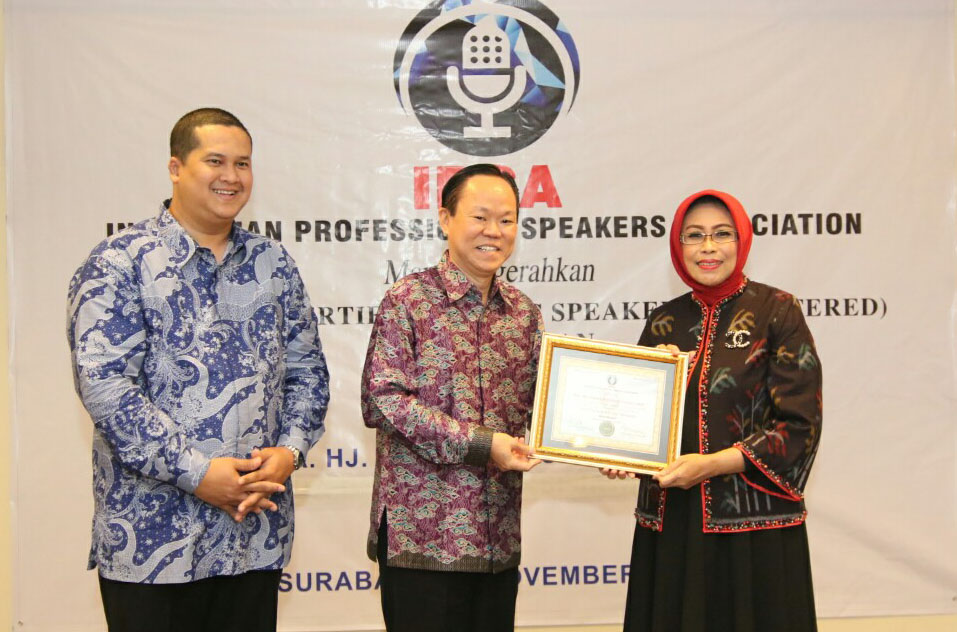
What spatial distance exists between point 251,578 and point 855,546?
98.2 inches

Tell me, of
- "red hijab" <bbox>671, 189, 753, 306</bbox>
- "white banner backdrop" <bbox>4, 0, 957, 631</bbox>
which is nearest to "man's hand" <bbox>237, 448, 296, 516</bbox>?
"red hijab" <bbox>671, 189, 753, 306</bbox>

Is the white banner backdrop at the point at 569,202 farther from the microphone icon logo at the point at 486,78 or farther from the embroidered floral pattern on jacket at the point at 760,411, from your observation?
the embroidered floral pattern on jacket at the point at 760,411

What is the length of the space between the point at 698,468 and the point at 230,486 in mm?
1114

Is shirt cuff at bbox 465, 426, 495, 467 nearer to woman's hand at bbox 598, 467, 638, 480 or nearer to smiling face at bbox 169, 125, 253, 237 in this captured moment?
woman's hand at bbox 598, 467, 638, 480

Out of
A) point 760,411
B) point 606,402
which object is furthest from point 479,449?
point 760,411

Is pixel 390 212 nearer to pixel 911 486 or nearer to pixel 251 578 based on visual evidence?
pixel 251 578

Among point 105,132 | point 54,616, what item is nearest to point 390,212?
point 105,132

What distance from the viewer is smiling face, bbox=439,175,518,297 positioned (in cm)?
224

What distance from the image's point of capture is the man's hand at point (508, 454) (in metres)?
2.11

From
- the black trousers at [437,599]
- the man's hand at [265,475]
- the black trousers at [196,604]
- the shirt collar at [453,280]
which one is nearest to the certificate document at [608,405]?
the shirt collar at [453,280]

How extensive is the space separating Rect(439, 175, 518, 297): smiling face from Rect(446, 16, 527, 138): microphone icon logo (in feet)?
4.00

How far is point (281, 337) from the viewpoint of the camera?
2.22 m

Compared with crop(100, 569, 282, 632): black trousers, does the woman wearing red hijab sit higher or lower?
higher

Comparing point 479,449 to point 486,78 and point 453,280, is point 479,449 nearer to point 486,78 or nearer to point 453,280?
point 453,280
